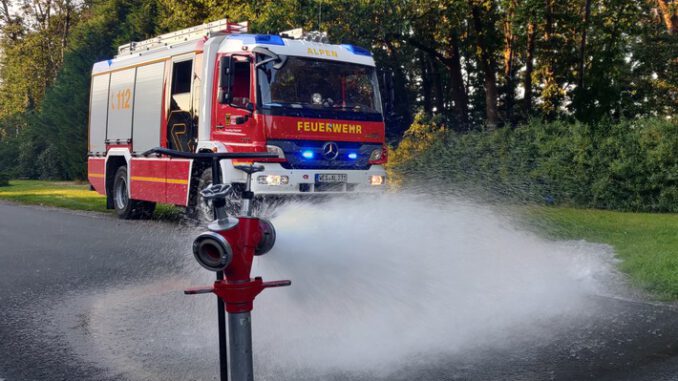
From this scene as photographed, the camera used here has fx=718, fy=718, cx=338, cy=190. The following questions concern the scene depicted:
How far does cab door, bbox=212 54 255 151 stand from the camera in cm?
1113

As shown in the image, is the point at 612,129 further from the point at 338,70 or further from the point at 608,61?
the point at 608,61

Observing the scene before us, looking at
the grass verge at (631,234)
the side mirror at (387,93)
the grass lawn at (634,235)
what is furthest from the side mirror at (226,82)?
the grass lawn at (634,235)

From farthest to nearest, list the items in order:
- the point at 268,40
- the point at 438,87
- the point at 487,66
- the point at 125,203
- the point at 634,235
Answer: the point at 438,87 < the point at 487,66 < the point at 125,203 < the point at 268,40 < the point at 634,235

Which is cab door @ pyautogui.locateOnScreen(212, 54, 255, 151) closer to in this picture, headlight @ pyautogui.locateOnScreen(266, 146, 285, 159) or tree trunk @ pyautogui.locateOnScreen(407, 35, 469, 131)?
headlight @ pyautogui.locateOnScreen(266, 146, 285, 159)

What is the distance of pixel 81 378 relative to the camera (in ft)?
15.2

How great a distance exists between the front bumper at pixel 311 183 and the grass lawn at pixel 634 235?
2.77 meters

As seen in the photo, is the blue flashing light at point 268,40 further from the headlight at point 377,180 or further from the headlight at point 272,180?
the headlight at point 377,180

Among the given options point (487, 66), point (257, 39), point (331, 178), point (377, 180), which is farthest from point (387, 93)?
point (487, 66)

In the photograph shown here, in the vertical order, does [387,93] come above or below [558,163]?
above

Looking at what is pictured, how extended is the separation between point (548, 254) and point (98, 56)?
95.7 ft

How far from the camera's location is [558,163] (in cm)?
1644

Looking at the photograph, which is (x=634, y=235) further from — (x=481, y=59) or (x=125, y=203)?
(x=481, y=59)

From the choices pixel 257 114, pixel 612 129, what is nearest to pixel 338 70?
pixel 257 114

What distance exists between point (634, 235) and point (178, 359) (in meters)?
8.29
